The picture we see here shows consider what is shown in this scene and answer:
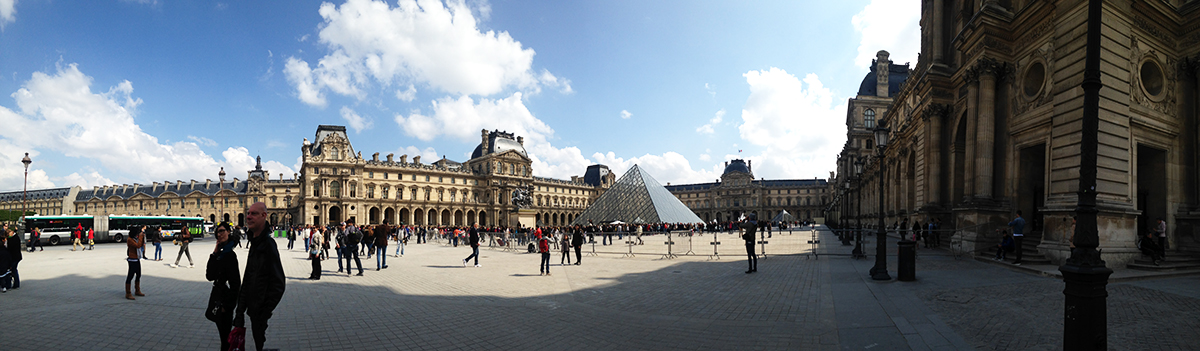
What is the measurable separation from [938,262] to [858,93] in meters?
46.5

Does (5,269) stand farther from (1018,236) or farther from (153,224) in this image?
(153,224)

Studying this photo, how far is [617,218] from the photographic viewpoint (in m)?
44.4

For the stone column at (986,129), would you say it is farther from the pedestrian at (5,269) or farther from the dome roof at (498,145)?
the dome roof at (498,145)

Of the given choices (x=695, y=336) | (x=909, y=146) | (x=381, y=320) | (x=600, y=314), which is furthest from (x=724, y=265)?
(x=909, y=146)

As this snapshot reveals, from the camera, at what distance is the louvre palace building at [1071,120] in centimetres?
1073

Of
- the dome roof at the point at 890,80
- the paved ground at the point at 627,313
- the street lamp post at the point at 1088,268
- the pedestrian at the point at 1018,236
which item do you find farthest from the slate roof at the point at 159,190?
the street lamp post at the point at 1088,268

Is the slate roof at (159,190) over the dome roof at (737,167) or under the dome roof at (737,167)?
under

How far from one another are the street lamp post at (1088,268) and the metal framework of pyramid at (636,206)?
3846cm

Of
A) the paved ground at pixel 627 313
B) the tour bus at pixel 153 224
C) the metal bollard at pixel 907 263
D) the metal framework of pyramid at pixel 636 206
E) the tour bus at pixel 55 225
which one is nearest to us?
the paved ground at pixel 627 313

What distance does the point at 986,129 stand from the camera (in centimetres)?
1436

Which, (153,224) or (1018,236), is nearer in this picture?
(1018,236)

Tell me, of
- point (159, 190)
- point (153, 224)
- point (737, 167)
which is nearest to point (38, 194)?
point (159, 190)

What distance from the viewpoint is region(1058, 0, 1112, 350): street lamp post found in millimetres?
3459

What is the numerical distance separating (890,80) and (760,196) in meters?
60.3
